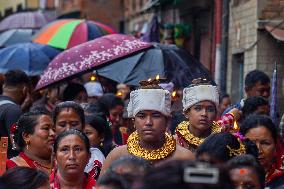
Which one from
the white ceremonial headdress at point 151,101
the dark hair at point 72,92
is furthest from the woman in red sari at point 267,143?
the dark hair at point 72,92

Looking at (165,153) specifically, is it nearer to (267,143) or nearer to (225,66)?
(267,143)

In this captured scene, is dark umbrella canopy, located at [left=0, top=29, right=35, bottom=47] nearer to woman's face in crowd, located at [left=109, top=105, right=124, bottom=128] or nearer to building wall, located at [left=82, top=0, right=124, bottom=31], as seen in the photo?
woman's face in crowd, located at [left=109, top=105, right=124, bottom=128]

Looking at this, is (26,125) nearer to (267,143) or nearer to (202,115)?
(202,115)

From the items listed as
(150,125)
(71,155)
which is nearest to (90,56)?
(150,125)

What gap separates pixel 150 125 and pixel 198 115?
36.6 inches

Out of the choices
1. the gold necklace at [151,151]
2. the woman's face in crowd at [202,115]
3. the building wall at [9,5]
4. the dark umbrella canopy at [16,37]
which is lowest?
the building wall at [9,5]

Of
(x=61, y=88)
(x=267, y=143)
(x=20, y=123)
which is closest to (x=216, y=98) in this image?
(x=267, y=143)

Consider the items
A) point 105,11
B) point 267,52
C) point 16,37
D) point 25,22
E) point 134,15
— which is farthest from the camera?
point 105,11

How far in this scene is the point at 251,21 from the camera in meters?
15.1

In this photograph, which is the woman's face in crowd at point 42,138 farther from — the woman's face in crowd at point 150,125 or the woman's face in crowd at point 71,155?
the woman's face in crowd at point 150,125

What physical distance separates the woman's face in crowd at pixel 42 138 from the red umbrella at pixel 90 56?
247 centimetres

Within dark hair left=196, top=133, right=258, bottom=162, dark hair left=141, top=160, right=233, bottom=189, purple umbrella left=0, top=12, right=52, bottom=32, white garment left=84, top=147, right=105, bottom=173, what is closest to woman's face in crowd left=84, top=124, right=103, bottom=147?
white garment left=84, top=147, right=105, bottom=173

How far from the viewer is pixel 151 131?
21.4 feet

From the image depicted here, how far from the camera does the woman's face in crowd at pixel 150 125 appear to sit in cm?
651
